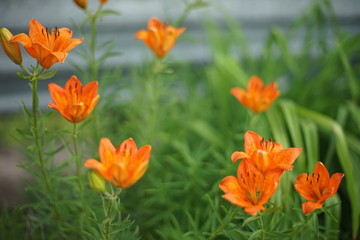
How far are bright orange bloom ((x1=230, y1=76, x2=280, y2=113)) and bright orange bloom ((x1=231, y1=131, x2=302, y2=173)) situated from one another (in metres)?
0.27

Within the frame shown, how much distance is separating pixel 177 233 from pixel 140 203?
32 centimetres

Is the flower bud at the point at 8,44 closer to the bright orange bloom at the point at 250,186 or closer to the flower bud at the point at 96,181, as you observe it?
the flower bud at the point at 96,181

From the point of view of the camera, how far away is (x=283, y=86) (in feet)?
7.82

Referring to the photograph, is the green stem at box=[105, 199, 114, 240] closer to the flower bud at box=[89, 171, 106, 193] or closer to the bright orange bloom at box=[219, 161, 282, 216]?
the flower bud at box=[89, 171, 106, 193]

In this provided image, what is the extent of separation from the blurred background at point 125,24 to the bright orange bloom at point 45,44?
3.05 ft

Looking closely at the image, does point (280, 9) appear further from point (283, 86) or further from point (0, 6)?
point (0, 6)

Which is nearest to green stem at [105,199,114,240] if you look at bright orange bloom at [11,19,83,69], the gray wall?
bright orange bloom at [11,19,83,69]

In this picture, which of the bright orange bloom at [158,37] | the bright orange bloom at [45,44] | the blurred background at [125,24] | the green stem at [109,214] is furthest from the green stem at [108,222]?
the blurred background at [125,24]

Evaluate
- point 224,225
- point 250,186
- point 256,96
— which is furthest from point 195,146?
point 250,186

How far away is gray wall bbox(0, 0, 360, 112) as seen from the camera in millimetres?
2100

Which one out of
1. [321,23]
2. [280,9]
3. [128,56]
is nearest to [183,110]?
[128,56]

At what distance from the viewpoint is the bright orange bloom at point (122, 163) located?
721 mm

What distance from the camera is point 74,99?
0.85m

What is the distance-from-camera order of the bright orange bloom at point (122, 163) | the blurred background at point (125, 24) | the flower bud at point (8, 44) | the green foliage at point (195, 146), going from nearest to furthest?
the bright orange bloom at point (122, 163)
the flower bud at point (8, 44)
the green foliage at point (195, 146)
the blurred background at point (125, 24)
